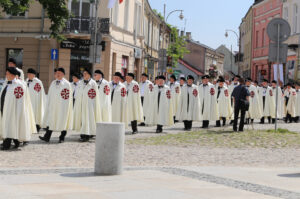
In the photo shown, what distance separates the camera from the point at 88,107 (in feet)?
50.2

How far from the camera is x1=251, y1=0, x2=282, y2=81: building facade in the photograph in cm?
5547

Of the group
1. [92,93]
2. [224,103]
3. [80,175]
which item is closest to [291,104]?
[224,103]

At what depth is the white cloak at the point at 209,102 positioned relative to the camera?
74.6ft

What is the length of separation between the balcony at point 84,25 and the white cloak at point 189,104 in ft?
50.1

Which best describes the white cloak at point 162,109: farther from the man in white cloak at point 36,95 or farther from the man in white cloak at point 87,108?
the man in white cloak at point 87,108

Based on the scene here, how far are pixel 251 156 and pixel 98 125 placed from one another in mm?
4765

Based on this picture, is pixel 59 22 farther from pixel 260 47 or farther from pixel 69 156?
pixel 260 47

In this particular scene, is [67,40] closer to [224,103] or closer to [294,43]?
[224,103]

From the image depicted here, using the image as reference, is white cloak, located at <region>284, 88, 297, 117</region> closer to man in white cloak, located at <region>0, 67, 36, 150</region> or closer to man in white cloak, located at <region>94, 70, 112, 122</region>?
man in white cloak, located at <region>94, 70, 112, 122</region>

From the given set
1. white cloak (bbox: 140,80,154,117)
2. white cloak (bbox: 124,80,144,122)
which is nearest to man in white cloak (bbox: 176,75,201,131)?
white cloak (bbox: 140,80,154,117)

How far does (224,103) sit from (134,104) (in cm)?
585

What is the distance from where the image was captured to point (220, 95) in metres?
23.9

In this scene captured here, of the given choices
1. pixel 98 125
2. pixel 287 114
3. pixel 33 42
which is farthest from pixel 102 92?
pixel 33 42

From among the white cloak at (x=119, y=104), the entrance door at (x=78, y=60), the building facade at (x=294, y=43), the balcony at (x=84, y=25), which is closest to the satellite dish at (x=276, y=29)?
the white cloak at (x=119, y=104)
